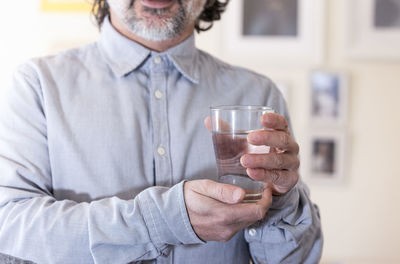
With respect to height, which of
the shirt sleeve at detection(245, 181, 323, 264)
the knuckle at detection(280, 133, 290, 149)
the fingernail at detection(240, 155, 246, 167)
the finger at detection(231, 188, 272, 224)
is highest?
the knuckle at detection(280, 133, 290, 149)

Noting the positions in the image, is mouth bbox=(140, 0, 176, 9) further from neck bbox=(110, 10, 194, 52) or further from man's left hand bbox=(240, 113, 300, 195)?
man's left hand bbox=(240, 113, 300, 195)

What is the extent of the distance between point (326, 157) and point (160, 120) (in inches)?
48.6

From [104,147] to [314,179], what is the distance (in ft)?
4.28

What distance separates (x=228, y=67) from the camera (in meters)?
1.32

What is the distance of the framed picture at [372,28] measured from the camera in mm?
2119

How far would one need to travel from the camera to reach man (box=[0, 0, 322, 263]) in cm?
89

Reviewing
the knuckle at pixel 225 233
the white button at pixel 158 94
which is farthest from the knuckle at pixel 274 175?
the white button at pixel 158 94

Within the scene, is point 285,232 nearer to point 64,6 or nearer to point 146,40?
point 146,40

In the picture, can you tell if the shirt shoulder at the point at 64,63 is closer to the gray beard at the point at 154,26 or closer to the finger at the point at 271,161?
the gray beard at the point at 154,26

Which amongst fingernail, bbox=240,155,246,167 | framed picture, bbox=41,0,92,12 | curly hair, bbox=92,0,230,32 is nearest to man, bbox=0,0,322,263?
fingernail, bbox=240,155,246,167

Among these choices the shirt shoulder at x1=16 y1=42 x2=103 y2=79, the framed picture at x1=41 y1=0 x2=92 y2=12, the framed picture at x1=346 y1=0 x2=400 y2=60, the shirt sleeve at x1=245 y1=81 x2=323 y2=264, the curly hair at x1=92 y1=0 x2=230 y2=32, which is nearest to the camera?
the shirt sleeve at x1=245 y1=81 x2=323 y2=264

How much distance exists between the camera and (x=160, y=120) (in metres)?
1.15

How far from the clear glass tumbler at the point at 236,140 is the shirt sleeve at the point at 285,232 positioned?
0.17 m

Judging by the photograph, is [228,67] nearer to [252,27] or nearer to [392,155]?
[252,27]
